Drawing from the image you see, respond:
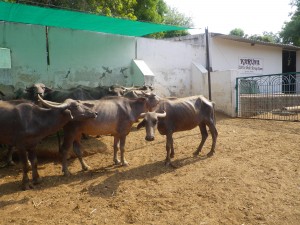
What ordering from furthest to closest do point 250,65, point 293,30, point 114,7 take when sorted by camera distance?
point 293,30 < point 250,65 < point 114,7

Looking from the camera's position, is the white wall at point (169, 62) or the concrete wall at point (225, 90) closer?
the concrete wall at point (225, 90)

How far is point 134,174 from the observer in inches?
253

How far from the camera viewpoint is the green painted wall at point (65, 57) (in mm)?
11039

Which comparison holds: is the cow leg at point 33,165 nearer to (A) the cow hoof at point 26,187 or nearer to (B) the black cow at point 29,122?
(B) the black cow at point 29,122

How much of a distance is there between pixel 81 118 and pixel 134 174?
5.33 ft

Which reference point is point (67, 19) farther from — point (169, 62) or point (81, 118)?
point (169, 62)

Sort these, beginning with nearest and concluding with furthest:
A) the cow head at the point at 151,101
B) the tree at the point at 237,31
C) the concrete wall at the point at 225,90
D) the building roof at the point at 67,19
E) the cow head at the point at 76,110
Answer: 1. the cow head at the point at 76,110
2. the cow head at the point at 151,101
3. the building roof at the point at 67,19
4. the concrete wall at the point at 225,90
5. the tree at the point at 237,31

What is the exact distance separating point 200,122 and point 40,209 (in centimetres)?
446

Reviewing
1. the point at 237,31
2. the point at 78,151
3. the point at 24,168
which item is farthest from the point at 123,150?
the point at 237,31

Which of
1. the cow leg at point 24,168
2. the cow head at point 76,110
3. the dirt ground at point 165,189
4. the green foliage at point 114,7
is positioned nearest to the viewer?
the dirt ground at point 165,189

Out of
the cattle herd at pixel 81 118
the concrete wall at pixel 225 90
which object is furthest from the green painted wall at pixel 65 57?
the concrete wall at pixel 225 90

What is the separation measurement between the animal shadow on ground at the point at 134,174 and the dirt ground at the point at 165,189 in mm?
17

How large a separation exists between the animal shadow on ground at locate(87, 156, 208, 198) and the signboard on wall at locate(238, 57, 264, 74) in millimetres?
14036

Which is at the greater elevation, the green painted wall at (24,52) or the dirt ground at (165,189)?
the green painted wall at (24,52)
